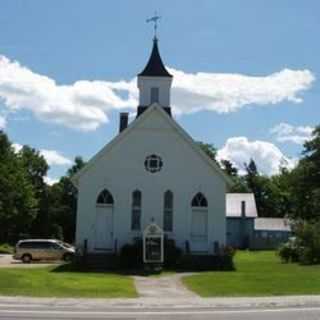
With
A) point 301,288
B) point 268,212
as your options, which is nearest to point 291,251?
point 301,288

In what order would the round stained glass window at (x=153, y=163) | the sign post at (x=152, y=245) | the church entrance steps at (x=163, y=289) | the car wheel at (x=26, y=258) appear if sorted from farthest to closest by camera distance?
the car wheel at (x=26, y=258) → the round stained glass window at (x=153, y=163) → the sign post at (x=152, y=245) → the church entrance steps at (x=163, y=289)

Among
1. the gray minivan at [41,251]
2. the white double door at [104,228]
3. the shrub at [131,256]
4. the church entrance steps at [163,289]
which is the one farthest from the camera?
the gray minivan at [41,251]

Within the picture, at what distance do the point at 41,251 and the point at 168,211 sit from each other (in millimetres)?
11128

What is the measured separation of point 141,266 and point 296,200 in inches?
1412

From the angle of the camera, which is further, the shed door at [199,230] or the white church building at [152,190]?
the shed door at [199,230]

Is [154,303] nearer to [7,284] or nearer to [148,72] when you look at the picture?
[7,284]

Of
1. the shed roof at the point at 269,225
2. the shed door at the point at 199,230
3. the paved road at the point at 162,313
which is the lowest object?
the paved road at the point at 162,313

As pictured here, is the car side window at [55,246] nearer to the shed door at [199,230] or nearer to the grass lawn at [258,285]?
the shed door at [199,230]

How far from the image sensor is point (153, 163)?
132 ft

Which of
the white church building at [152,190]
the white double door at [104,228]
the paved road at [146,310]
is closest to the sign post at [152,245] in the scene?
the white church building at [152,190]

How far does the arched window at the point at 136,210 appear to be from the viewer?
39.6 metres

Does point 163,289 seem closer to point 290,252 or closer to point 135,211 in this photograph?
point 135,211

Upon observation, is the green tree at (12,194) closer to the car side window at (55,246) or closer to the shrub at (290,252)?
the car side window at (55,246)

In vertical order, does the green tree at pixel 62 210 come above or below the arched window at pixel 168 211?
above
